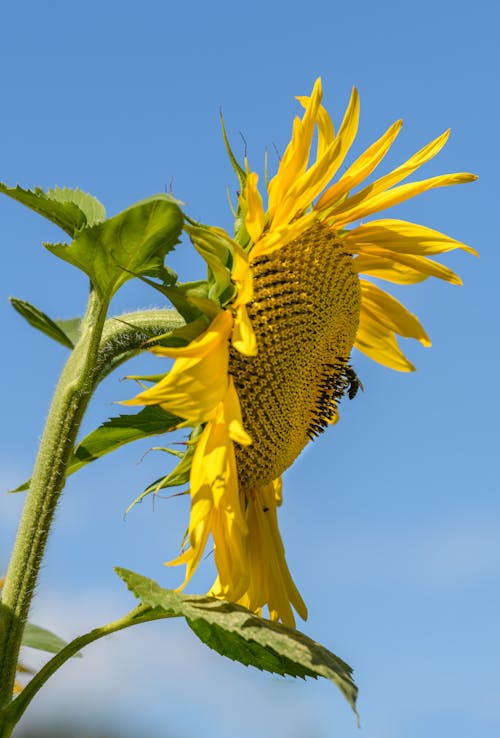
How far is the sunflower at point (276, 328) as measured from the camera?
1875 mm

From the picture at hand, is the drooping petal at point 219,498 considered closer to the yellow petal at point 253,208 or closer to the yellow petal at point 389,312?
the yellow petal at point 253,208

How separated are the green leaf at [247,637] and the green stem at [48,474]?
234 mm

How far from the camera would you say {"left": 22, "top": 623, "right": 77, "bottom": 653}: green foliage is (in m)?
2.34

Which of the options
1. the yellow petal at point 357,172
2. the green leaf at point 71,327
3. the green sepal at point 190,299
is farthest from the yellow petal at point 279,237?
the green leaf at point 71,327

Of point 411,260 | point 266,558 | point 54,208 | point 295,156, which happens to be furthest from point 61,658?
point 411,260

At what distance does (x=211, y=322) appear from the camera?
191 centimetres

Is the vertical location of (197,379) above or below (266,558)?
above

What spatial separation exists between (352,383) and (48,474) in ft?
2.81

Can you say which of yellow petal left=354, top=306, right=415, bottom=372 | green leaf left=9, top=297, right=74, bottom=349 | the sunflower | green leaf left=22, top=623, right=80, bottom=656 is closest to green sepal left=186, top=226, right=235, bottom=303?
the sunflower

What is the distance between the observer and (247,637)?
171 centimetres

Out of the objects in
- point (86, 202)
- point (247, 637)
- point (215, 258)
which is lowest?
point (247, 637)

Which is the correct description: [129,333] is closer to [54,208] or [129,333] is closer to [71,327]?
[54,208]

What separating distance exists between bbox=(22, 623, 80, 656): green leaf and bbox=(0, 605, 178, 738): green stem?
41 centimetres

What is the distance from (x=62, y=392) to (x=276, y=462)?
0.51 metres
